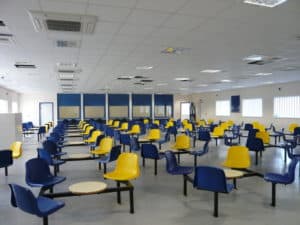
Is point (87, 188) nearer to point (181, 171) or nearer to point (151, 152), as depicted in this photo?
point (181, 171)

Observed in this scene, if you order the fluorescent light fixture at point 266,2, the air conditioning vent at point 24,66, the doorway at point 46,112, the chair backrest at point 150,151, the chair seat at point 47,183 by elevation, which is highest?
the air conditioning vent at point 24,66

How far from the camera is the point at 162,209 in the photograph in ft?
13.0

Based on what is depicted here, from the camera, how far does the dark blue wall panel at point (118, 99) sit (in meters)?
21.7

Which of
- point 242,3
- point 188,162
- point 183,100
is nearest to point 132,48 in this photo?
point 242,3

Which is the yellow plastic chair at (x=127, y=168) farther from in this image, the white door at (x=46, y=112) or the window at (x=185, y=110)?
the window at (x=185, y=110)

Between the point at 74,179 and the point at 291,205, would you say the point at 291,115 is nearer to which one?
the point at 291,205

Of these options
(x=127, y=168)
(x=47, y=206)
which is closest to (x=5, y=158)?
(x=127, y=168)

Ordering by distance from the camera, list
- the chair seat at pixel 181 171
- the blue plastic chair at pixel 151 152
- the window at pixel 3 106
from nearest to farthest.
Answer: the chair seat at pixel 181 171
the blue plastic chair at pixel 151 152
the window at pixel 3 106

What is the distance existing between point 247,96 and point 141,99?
9.01m

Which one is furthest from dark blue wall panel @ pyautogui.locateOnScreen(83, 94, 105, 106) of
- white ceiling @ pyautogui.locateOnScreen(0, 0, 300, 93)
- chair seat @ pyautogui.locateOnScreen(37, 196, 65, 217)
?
chair seat @ pyautogui.locateOnScreen(37, 196, 65, 217)

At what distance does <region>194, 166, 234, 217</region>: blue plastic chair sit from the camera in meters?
3.54

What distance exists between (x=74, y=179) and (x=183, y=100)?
62.9ft

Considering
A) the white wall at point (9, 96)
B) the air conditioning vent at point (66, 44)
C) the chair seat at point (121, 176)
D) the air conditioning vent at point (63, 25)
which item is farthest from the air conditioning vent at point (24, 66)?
the white wall at point (9, 96)

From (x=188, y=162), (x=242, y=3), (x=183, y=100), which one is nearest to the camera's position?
(x=242, y=3)
